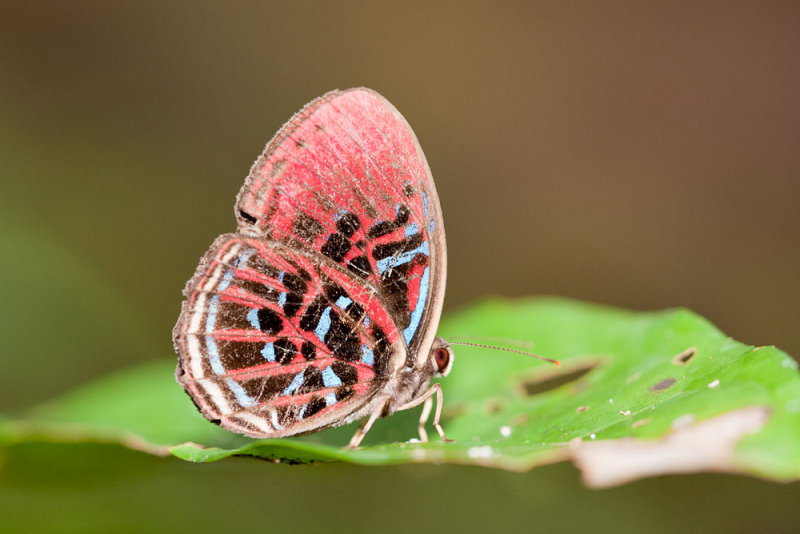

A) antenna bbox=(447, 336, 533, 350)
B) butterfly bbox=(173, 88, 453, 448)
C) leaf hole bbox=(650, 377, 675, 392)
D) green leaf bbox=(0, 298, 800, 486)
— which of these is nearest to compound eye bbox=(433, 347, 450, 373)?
butterfly bbox=(173, 88, 453, 448)

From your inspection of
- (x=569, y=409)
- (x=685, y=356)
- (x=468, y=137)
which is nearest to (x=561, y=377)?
(x=569, y=409)

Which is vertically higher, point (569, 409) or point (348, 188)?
point (348, 188)

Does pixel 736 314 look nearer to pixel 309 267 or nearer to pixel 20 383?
pixel 309 267

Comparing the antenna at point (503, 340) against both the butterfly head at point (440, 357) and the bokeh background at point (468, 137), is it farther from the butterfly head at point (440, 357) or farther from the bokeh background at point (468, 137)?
the bokeh background at point (468, 137)

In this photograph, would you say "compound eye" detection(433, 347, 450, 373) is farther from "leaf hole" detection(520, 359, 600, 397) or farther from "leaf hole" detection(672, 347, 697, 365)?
"leaf hole" detection(672, 347, 697, 365)

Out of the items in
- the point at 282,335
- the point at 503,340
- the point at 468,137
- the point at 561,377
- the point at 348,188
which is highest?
the point at 348,188

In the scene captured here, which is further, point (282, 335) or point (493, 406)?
point (493, 406)

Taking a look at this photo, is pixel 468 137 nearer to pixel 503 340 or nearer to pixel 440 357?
pixel 503 340

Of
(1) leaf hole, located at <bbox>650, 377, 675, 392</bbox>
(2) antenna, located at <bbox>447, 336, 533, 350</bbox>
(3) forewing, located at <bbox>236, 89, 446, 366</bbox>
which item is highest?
(3) forewing, located at <bbox>236, 89, 446, 366</bbox>

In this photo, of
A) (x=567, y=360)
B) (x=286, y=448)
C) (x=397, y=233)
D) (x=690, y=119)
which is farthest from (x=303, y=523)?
(x=690, y=119)
